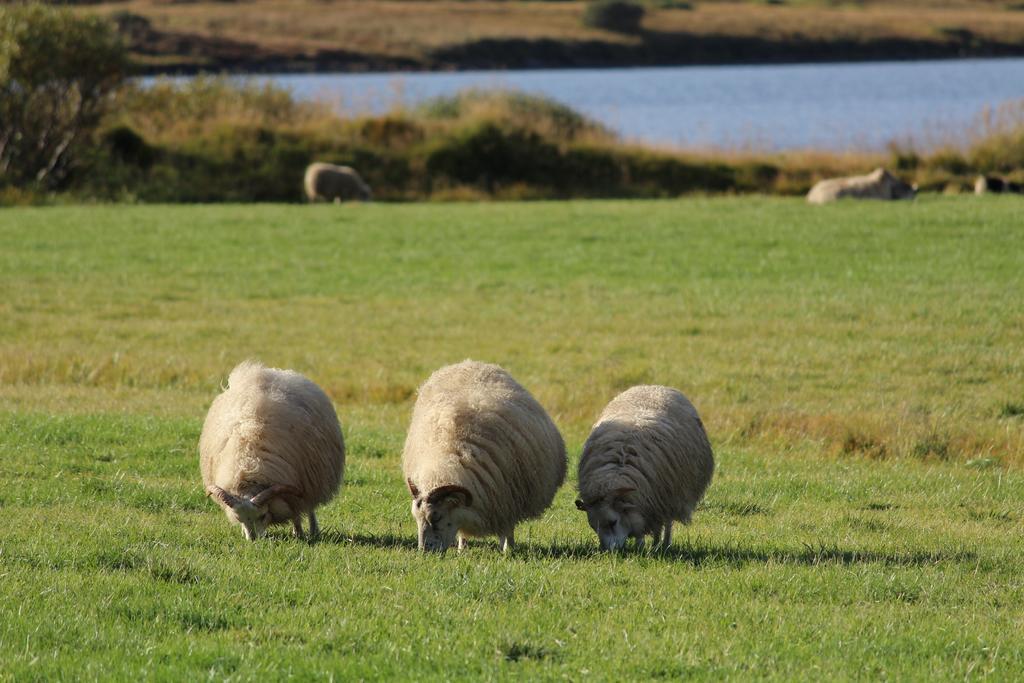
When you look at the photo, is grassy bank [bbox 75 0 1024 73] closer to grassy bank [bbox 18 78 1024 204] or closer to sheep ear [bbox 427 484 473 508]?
grassy bank [bbox 18 78 1024 204]

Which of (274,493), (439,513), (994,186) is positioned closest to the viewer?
(439,513)

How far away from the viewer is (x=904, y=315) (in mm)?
18375

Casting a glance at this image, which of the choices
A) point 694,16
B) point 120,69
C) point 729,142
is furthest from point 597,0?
point 120,69

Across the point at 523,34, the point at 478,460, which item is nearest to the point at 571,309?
the point at 478,460

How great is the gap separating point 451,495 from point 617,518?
3.47 feet

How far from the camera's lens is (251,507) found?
8.06 meters

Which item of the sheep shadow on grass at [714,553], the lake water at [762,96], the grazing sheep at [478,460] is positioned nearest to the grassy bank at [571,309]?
the sheep shadow on grass at [714,553]

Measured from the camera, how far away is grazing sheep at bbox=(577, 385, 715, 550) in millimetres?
8180

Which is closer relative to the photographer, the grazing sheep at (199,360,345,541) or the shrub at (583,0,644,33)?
the grazing sheep at (199,360,345,541)

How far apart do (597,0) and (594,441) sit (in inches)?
4028

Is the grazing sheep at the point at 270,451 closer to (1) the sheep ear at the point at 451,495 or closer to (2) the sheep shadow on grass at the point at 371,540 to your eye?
(2) the sheep shadow on grass at the point at 371,540

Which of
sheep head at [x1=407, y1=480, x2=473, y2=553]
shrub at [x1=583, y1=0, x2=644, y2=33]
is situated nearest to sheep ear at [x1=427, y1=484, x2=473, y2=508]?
sheep head at [x1=407, y1=480, x2=473, y2=553]

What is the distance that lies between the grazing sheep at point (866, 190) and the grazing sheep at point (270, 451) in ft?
82.4

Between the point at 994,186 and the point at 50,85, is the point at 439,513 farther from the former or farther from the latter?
the point at 50,85
